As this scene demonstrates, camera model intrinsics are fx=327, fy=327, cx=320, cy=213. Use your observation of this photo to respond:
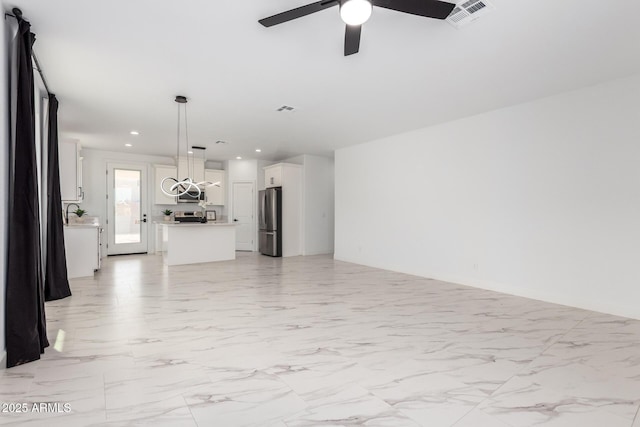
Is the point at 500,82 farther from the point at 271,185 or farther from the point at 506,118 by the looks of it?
the point at 271,185

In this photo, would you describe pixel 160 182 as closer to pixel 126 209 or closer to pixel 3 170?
pixel 126 209

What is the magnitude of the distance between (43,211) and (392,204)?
5631 mm

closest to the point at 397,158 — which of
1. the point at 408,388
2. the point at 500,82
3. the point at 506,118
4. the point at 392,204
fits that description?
the point at 392,204

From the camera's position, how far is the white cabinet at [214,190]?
974 centimetres

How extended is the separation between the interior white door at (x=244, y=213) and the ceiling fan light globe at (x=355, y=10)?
8.02 m

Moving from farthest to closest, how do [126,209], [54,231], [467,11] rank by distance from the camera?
[126,209]
[54,231]
[467,11]

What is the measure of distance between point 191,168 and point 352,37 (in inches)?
305

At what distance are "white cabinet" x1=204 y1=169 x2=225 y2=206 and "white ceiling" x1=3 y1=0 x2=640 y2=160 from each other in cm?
420

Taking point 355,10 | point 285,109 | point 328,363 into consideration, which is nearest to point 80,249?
point 285,109

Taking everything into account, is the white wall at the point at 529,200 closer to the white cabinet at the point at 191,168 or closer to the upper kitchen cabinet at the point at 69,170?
the white cabinet at the point at 191,168

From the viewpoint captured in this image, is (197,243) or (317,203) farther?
(317,203)

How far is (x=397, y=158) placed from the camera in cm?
657

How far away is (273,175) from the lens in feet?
29.3

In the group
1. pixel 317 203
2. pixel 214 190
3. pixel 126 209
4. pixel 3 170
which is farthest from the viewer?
pixel 214 190
